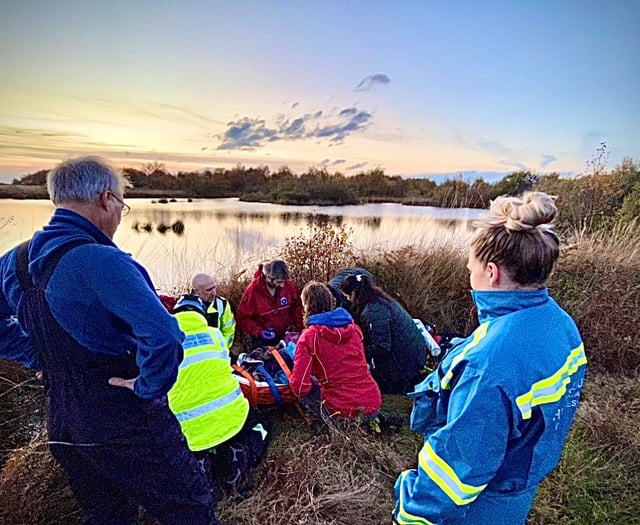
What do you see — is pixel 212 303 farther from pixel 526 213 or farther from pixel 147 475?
pixel 526 213

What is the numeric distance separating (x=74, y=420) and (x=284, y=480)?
5.43ft

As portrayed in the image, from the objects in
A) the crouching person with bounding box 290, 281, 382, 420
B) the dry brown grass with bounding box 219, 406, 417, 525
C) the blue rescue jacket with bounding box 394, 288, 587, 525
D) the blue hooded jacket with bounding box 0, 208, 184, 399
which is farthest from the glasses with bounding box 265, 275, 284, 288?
the blue rescue jacket with bounding box 394, 288, 587, 525

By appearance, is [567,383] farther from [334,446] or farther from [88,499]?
[334,446]

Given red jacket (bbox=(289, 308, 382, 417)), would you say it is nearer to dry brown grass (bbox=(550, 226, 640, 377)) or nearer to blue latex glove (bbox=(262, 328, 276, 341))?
blue latex glove (bbox=(262, 328, 276, 341))

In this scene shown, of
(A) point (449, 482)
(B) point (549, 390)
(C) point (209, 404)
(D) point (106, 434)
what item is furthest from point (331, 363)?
(B) point (549, 390)

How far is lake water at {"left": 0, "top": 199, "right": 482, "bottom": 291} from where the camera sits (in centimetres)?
664

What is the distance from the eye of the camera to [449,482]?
1.35 metres

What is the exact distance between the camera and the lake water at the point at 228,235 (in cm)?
664

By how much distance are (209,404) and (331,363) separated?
1.16m

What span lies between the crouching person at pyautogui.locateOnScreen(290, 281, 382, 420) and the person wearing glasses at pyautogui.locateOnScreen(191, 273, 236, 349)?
3.13 feet

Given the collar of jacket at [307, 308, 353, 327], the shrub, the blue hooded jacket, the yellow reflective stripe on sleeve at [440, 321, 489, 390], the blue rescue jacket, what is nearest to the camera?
the blue rescue jacket

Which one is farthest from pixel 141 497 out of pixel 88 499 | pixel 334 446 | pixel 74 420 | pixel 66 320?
pixel 334 446

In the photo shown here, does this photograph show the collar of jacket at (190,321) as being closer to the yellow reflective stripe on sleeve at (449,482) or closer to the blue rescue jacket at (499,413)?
the blue rescue jacket at (499,413)

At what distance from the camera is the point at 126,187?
79.0 inches
